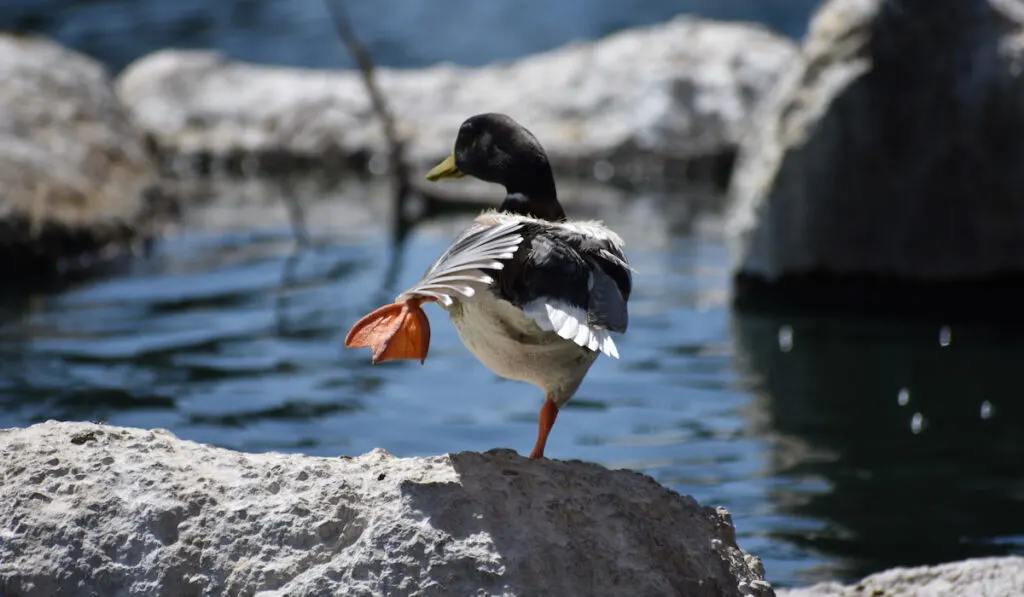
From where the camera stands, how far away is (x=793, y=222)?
31.6ft

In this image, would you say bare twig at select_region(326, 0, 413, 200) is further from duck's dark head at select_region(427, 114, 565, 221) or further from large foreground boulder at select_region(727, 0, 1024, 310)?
duck's dark head at select_region(427, 114, 565, 221)

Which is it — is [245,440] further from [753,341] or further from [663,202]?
[663,202]

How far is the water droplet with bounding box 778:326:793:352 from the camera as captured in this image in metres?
8.98

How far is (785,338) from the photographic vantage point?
916 centimetres

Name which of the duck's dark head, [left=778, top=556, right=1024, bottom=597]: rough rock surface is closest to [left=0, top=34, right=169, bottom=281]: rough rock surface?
the duck's dark head

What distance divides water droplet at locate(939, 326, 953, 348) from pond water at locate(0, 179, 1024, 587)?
0.08ft

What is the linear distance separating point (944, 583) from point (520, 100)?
12.6 metres

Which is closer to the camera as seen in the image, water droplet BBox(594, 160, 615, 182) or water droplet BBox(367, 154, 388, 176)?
water droplet BBox(594, 160, 615, 182)

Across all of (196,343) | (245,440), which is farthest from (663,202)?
(245,440)

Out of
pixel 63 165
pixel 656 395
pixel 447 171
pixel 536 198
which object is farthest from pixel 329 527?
pixel 63 165

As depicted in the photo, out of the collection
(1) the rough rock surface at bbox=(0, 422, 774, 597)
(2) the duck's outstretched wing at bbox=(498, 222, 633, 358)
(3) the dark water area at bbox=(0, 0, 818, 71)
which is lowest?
(1) the rough rock surface at bbox=(0, 422, 774, 597)

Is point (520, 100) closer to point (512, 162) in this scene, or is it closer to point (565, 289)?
point (512, 162)

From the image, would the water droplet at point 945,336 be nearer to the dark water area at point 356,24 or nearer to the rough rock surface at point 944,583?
the rough rock surface at point 944,583

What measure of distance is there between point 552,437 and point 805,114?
3.55 meters
